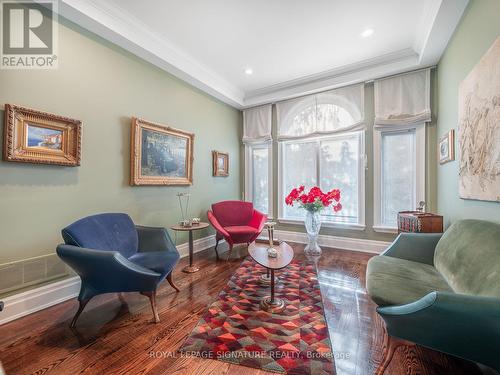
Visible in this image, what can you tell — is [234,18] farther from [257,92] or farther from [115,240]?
[115,240]

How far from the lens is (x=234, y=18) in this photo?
8.43 ft

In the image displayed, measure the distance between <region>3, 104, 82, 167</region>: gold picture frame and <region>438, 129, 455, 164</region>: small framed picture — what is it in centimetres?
410

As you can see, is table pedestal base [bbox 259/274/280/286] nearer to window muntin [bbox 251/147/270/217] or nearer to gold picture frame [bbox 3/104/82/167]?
window muntin [bbox 251/147/270/217]

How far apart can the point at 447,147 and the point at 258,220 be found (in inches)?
107

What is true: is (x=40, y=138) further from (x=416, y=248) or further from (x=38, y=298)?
(x=416, y=248)

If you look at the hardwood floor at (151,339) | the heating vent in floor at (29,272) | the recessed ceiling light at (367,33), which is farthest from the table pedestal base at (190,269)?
the recessed ceiling light at (367,33)

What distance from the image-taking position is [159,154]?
3211 millimetres

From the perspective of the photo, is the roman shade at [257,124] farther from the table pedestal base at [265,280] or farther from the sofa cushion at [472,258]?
the sofa cushion at [472,258]

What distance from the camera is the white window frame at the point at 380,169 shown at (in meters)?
3.32

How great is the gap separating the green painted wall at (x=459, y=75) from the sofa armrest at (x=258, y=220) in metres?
2.39

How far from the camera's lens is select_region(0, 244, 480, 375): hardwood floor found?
4.58 feet

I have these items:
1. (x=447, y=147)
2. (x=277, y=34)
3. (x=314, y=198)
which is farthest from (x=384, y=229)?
(x=277, y=34)

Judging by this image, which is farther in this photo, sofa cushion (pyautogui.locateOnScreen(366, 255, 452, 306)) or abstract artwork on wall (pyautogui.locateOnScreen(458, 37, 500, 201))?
abstract artwork on wall (pyautogui.locateOnScreen(458, 37, 500, 201))

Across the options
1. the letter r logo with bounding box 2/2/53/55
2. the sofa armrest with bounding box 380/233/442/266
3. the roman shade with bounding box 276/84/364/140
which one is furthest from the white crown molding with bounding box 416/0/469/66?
the letter r logo with bounding box 2/2/53/55
